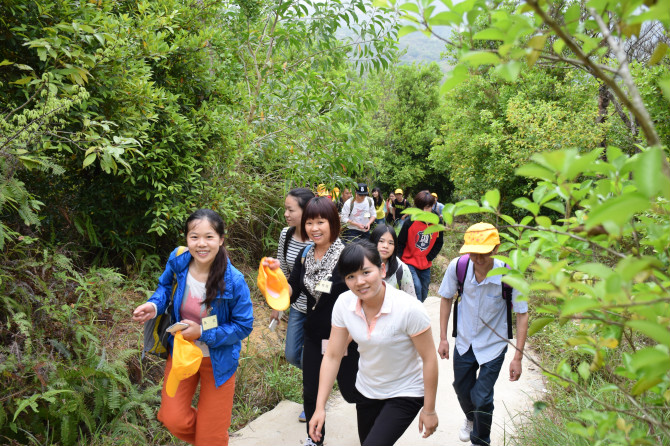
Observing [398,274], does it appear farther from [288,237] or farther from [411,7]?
[411,7]

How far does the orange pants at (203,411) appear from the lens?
3.08 metres

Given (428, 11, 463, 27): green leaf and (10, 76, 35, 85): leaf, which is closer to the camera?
(428, 11, 463, 27): green leaf

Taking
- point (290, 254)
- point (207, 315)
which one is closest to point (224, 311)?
point (207, 315)

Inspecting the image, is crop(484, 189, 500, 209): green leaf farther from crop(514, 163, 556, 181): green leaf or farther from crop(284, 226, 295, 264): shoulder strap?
crop(284, 226, 295, 264): shoulder strap

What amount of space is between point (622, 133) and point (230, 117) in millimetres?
8091

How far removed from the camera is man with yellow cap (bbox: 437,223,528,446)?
3441 millimetres

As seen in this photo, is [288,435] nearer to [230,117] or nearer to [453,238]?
[230,117]

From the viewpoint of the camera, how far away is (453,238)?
14344mm

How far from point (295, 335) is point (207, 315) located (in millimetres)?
1120

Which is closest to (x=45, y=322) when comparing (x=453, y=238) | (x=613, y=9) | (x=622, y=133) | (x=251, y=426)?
(x=251, y=426)

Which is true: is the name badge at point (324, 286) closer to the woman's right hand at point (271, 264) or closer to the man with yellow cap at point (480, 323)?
the woman's right hand at point (271, 264)

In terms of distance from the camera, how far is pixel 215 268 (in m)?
3.09

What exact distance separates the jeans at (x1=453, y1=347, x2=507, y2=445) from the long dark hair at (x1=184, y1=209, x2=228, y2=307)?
1.92 meters

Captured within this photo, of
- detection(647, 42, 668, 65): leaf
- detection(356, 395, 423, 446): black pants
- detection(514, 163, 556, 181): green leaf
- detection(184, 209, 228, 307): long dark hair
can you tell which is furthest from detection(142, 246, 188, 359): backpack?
detection(647, 42, 668, 65): leaf
